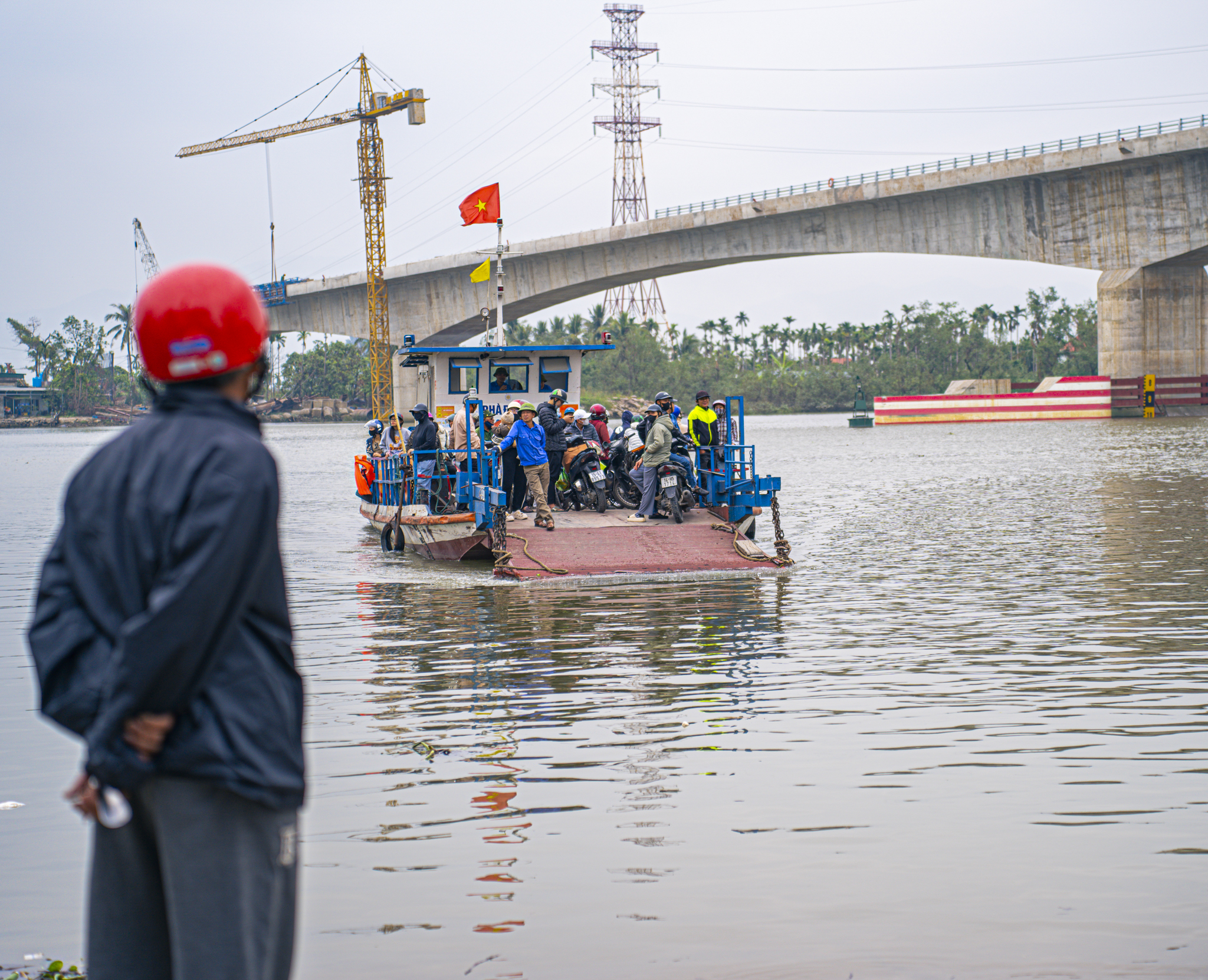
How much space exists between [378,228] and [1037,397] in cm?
4289

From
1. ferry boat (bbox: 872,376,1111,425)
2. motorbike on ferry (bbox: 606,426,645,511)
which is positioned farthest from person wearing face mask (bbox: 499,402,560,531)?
ferry boat (bbox: 872,376,1111,425)

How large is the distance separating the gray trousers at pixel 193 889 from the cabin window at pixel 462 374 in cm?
1810

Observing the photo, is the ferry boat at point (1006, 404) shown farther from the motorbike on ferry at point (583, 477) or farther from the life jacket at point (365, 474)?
the motorbike on ferry at point (583, 477)

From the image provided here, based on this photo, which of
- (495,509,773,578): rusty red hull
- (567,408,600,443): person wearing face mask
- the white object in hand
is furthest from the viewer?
(567,408,600,443): person wearing face mask

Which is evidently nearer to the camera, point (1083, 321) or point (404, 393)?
point (404, 393)

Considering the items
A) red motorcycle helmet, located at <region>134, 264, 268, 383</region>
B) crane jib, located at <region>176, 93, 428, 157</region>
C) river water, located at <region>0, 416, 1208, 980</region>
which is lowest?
river water, located at <region>0, 416, 1208, 980</region>

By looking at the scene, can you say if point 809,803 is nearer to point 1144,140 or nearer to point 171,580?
point 171,580

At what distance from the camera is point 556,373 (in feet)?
68.3

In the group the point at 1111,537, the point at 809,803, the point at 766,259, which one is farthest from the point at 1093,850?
the point at 766,259

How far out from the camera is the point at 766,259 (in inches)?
2215

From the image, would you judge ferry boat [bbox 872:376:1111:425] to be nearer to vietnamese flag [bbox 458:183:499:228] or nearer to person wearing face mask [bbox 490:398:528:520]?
vietnamese flag [bbox 458:183:499:228]

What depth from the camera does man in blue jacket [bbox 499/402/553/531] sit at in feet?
54.2

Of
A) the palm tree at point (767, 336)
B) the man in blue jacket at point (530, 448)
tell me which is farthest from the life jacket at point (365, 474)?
the palm tree at point (767, 336)

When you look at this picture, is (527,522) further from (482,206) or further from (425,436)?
(482,206)
